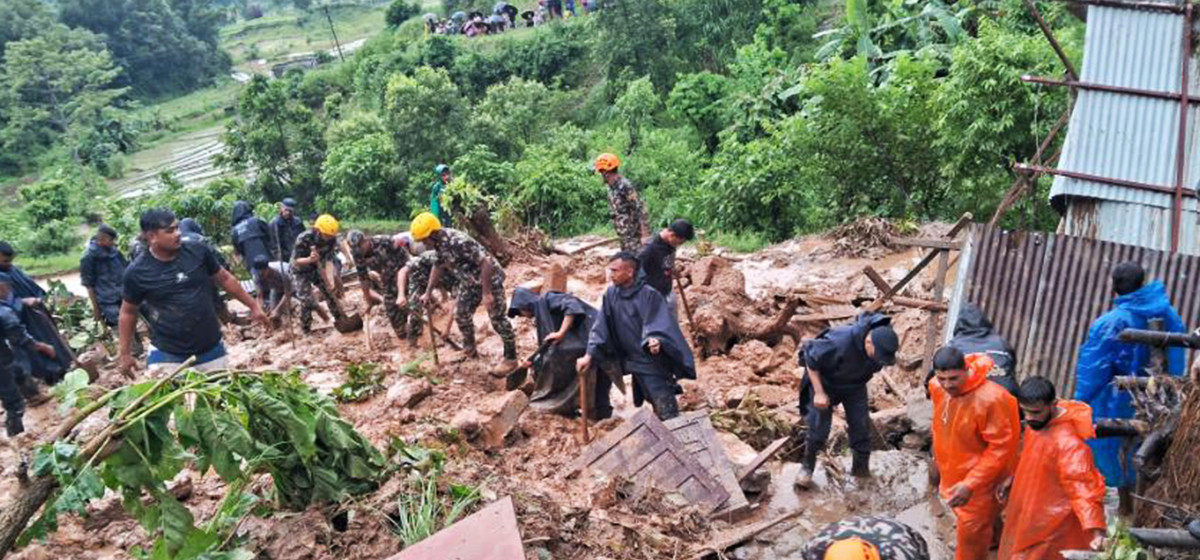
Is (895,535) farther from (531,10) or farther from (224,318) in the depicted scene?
(531,10)

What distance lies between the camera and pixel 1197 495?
12.2 feet

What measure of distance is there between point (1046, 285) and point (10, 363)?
879 cm

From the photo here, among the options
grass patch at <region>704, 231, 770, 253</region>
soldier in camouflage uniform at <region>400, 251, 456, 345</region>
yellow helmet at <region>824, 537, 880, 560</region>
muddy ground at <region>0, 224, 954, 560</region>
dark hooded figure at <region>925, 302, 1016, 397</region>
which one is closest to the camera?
yellow helmet at <region>824, 537, 880, 560</region>

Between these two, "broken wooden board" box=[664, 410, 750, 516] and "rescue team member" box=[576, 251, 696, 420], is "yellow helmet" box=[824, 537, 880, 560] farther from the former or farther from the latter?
"rescue team member" box=[576, 251, 696, 420]

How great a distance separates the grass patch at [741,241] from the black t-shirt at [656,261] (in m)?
6.53

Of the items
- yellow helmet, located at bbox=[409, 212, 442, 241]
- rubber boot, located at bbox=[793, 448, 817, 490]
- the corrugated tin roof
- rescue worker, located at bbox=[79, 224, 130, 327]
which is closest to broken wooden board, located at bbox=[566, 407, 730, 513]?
rubber boot, located at bbox=[793, 448, 817, 490]

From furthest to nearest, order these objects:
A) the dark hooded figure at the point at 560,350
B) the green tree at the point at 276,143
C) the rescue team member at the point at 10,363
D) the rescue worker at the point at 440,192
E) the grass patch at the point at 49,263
→ the green tree at the point at 276,143
the grass patch at the point at 49,263
the rescue worker at the point at 440,192
the rescue team member at the point at 10,363
the dark hooded figure at the point at 560,350

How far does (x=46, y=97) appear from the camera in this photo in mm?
35250

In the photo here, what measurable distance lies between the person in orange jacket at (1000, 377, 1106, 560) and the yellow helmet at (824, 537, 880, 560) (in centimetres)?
144

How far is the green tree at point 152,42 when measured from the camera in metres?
42.6

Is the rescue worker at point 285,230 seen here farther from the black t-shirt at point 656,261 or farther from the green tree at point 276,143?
the green tree at point 276,143

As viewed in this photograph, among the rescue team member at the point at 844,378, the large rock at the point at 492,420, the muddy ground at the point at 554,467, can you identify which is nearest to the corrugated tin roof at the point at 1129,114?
the muddy ground at the point at 554,467

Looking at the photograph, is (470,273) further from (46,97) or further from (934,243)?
(46,97)

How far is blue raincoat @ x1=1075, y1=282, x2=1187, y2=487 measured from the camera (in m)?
5.25
